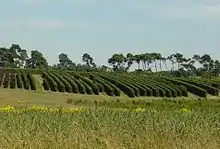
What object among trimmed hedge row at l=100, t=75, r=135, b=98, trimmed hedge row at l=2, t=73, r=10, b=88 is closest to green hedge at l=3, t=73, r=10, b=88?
trimmed hedge row at l=2, t=73, r=10, b=88

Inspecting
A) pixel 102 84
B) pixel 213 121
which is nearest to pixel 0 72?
pixel 102 84

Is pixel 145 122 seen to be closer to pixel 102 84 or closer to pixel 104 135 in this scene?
pixel 104 135

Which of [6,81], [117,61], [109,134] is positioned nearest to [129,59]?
[117,61]

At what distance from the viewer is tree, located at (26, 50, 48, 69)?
147750 millimetres

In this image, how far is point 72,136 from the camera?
23.2 ft

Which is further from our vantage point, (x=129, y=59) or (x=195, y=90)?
(x=129, y=59)

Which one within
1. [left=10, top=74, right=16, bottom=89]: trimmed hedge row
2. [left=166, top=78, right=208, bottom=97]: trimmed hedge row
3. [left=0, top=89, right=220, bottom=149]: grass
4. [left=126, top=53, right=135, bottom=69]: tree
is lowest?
[left=0, top=89, right=220, bottom=149]: grass

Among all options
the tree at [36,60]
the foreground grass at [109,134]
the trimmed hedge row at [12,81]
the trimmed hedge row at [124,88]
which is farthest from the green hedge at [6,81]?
the foreground grass at [109,134]

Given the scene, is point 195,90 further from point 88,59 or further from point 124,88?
point 88,59

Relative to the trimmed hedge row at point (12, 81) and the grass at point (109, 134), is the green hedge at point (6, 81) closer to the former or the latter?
the trimmed hedge row at point (12, 81)

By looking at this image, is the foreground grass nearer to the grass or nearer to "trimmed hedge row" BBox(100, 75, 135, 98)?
the grass

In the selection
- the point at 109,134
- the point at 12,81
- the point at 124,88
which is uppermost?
the point at 12,81

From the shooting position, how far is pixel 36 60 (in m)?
150

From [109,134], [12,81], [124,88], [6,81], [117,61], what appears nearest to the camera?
[109,134]
